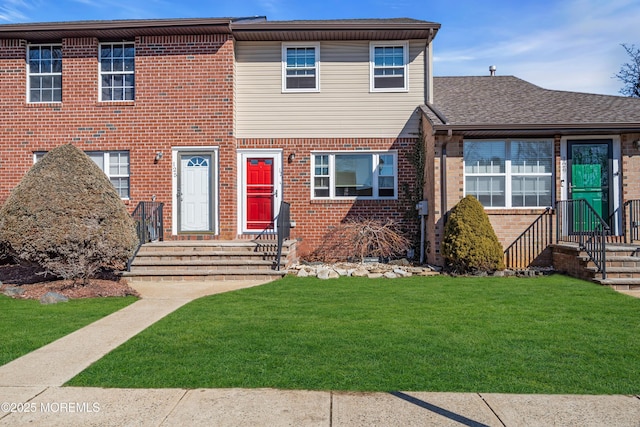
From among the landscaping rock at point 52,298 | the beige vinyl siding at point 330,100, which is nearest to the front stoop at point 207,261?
the landscaping rock at point 52,298

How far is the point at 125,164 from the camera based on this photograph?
1243 cm

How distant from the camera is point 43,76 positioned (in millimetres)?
12516

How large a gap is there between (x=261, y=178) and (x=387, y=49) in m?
4.47

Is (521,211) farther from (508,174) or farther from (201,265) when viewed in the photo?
(201,265)

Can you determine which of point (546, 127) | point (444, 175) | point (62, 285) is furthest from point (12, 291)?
point (546, 127)

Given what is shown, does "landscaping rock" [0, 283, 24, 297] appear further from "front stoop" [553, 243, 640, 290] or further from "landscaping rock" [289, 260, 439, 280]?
"front stoop" [553, 243, 640, 290]

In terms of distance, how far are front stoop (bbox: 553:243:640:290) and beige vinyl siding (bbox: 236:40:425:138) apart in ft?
16.2

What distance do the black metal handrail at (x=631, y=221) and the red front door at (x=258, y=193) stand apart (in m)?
7.95

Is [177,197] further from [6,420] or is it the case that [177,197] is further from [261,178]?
[6,420]

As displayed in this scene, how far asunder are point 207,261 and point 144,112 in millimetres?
4476

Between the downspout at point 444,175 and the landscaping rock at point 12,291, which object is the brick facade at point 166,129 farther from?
the landscaping rock at point 12,291

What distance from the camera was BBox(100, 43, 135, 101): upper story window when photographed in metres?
12.4

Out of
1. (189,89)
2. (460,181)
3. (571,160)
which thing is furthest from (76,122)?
(571,160)

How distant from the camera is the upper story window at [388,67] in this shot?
12.5 metres
